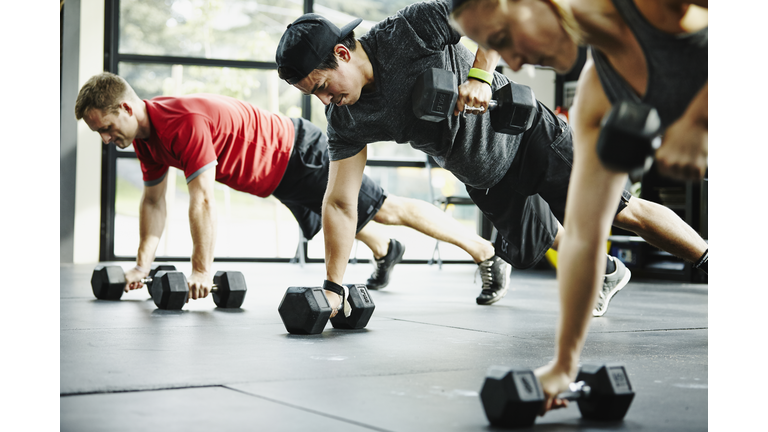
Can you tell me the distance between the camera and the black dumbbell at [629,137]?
2.73 ft

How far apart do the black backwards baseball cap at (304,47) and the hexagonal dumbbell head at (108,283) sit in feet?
4.56

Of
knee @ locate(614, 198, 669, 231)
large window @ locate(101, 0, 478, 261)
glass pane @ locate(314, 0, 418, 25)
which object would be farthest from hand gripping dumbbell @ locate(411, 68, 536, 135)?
glass pane @ locate(314, 0, 418, 25)

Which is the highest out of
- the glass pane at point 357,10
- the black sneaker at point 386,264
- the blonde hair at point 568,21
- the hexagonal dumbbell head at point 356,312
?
the glass pane at point 357,10

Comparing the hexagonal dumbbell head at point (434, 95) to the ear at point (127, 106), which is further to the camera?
the ear at point (127, 106)

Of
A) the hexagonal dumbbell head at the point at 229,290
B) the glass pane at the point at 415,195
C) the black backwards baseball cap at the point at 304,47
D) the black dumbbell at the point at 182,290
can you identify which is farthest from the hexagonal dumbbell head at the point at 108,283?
the glass pane at the point at 415,195

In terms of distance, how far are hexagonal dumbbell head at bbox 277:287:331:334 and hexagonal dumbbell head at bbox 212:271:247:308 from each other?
0.70 metres

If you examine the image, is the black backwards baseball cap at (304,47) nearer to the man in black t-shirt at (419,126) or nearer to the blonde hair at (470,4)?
the man in black t-shirt at (419,126)

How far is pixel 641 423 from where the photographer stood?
1058mm

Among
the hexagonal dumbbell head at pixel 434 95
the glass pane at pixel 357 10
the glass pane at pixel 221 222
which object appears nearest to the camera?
the hexagonal dumbbell head at pixel 434 95

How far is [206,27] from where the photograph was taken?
6105 millimetres

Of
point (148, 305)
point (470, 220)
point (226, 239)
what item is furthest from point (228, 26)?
point (148, 305)

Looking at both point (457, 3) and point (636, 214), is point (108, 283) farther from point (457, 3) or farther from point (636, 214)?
point (457, 3)

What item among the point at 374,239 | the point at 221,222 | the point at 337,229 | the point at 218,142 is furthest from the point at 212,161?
the point at 221,222

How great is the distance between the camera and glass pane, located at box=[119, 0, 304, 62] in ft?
19.6
